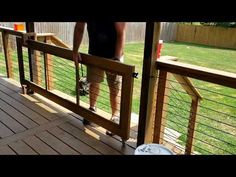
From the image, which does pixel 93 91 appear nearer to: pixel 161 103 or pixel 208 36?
pixel 161 103

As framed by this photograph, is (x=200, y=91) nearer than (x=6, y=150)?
No

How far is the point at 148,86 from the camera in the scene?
213 cm

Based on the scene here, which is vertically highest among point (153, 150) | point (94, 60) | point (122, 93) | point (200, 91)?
point (94, 60)

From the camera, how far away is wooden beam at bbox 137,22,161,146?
197cm

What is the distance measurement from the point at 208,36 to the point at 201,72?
14.7 meters

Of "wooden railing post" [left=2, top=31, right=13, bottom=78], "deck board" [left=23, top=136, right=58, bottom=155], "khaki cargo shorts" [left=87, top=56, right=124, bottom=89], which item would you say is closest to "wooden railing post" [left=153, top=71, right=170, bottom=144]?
"khaki cargo shorts" [left=87, top=56, right=124, bottom=89]

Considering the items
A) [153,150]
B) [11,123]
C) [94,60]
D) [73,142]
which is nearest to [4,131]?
[11,123]

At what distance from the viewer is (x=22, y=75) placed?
11.7 feet

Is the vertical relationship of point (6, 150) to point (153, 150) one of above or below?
below

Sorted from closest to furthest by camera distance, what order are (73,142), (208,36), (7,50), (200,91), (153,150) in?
(153,150), (73,142), (7,50), (200,91), (208,36)

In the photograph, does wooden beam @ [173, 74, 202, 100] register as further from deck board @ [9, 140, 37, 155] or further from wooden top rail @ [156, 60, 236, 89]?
deck board @ [9, 140, 37, 155]

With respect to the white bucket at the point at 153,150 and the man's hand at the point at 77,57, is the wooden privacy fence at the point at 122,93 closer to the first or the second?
the man's hand at the point at 77,57
